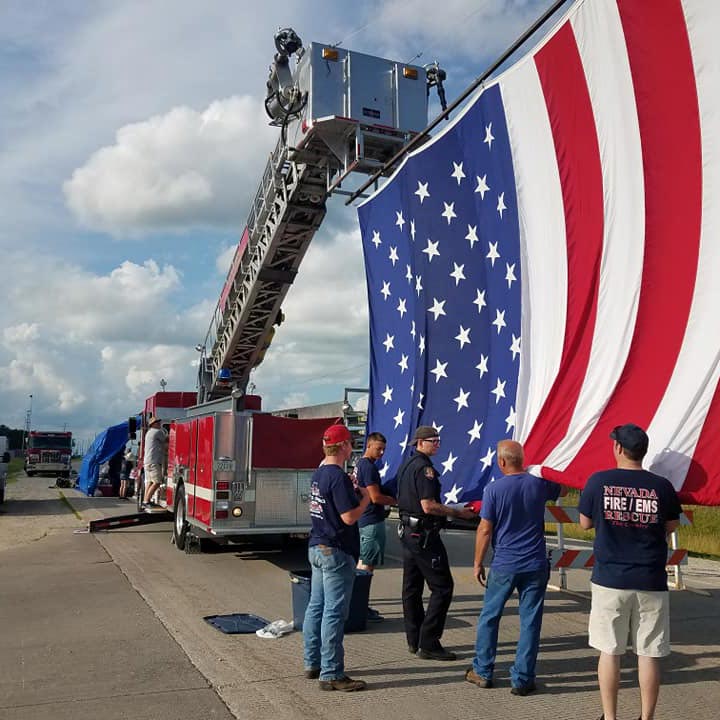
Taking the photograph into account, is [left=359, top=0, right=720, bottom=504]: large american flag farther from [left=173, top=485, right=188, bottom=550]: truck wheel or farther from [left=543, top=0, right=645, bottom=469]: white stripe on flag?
[left=173, top=485, right=188, bottom=550]: truck wheel

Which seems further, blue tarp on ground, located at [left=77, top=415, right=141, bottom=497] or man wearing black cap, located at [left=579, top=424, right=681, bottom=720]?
blue tarp on ground, located at [left=77, top=415, right=141, bottom=497]

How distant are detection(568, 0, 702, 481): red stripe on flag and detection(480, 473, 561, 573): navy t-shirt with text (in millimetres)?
450

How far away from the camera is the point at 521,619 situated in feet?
17.4

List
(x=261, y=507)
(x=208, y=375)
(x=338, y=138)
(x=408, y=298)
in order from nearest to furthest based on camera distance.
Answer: (x=408, y=298) → (x=261, y=507) → (x=338, y=138) → (x=208, y=375)

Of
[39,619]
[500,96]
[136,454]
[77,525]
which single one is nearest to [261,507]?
[39,619]

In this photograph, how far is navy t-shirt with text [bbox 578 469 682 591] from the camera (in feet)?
14.3

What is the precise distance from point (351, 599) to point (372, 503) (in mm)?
1305

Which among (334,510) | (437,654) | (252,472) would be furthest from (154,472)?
(334,510)

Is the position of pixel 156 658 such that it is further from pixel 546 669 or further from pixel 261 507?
pixel 261 507

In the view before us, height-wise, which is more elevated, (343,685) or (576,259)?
(576,259)

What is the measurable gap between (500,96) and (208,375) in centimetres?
1353

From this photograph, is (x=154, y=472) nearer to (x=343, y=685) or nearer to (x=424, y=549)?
(x=424, y=549)

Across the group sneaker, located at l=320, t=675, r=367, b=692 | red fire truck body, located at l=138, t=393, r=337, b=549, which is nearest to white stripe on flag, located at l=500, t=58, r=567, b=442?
sneaker, located at l=320, t=675, r=367, b=692

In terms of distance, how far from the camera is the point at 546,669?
5.88 meters
